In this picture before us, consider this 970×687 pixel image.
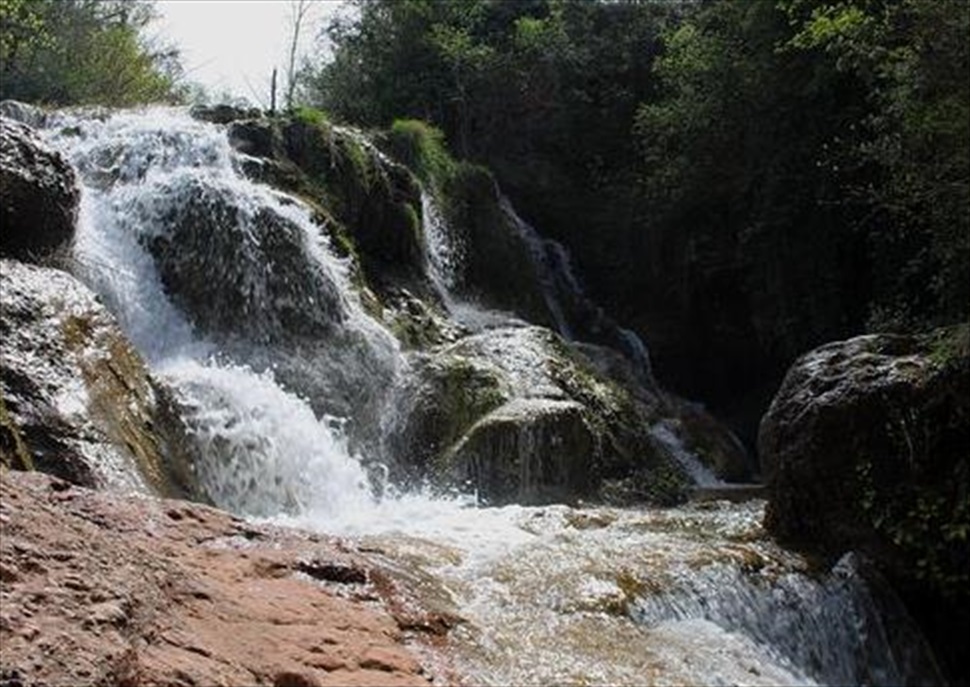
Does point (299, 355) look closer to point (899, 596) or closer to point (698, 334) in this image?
point (899, 596)

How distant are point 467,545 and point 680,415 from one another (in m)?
8.65

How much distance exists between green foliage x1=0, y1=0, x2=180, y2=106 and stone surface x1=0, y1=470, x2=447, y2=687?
19050 millimetres

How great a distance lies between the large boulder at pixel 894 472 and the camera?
774 cm

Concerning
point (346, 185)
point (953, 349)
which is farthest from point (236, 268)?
point (953, 349)

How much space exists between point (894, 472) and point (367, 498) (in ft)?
14.6

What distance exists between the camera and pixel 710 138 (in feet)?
57.2

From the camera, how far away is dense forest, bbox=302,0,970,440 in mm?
10891

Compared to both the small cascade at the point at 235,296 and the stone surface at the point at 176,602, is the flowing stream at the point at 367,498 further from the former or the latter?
the stone surface at the point at 176,602

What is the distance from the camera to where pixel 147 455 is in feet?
24.6

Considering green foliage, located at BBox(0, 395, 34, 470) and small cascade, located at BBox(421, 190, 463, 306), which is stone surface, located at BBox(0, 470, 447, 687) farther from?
small cascade, located at BBox(421, 190, 463, 306)

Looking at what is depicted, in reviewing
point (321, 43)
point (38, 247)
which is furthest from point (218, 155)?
point (321, 43)

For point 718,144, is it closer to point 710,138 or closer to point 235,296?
point 710,138

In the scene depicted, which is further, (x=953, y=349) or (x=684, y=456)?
(x=684, y=456)

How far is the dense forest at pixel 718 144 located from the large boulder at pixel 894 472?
2418mm
